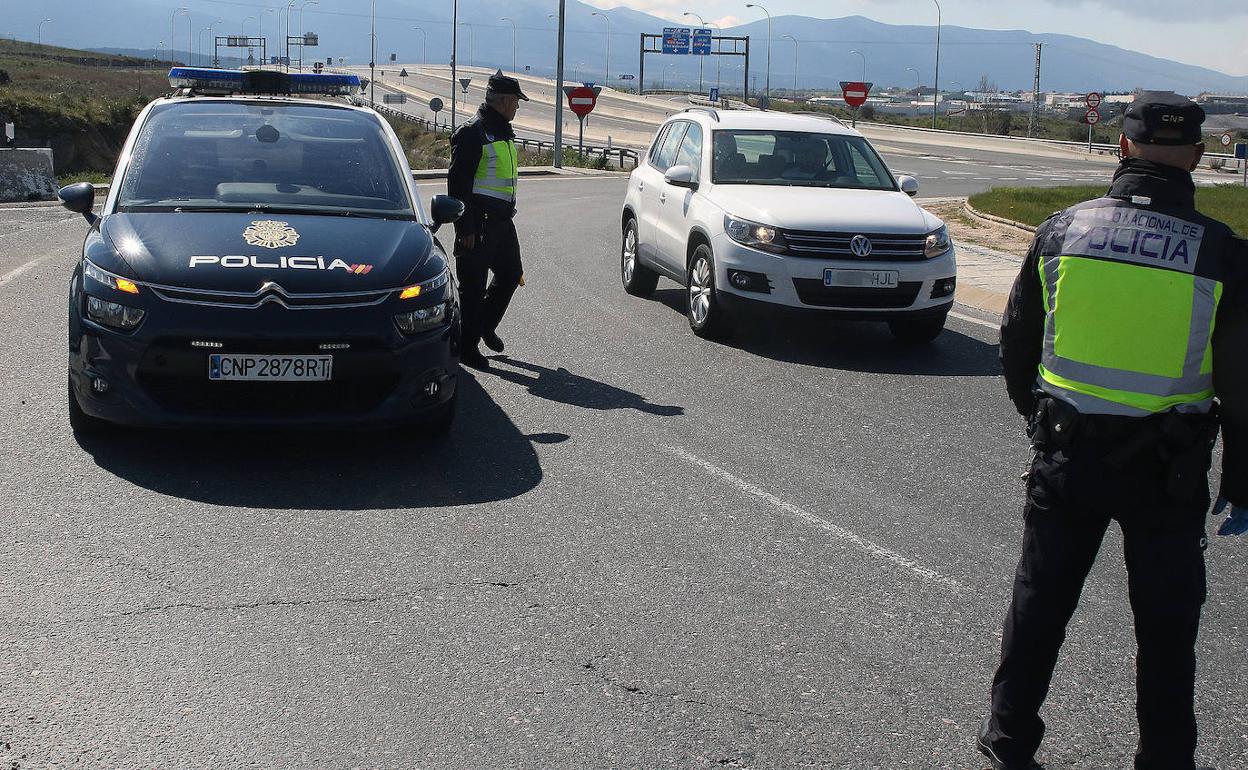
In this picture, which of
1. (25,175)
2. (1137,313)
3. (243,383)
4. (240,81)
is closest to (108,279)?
(243,383)

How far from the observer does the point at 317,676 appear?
429 cm

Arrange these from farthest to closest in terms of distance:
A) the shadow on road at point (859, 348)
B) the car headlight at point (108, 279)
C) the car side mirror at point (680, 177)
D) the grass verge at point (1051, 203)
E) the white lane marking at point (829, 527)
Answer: the grass verge at point (1051, 203)
the car side mirror at point (680, 177)
the shadow on road at point (859, 348)
the car headlight at point (108, 279)
the white lane marking at point (829, 527)

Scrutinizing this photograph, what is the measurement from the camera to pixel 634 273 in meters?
13.1

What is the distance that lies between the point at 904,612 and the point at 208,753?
2443mm

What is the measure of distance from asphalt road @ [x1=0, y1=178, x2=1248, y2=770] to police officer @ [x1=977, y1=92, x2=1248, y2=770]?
651mm

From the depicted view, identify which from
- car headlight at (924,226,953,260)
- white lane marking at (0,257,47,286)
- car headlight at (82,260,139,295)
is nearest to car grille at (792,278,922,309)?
car headlight at (924,226,953,260)

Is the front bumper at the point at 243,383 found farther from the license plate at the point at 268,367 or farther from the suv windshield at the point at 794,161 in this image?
the suv windshield at the point at 794,161

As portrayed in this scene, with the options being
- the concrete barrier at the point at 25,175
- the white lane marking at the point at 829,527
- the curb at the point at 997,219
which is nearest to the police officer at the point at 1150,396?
the white lane marking at the point at 829,527

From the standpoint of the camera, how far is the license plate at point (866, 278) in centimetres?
1029

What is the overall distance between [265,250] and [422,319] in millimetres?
823

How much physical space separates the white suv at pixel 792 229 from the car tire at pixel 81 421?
16.3 feet

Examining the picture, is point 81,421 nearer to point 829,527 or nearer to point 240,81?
point 240,81

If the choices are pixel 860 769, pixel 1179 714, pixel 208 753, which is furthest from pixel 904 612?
pixel 208 753

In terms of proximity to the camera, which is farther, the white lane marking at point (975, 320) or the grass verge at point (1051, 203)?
the grass verge at point (1051, 203)
